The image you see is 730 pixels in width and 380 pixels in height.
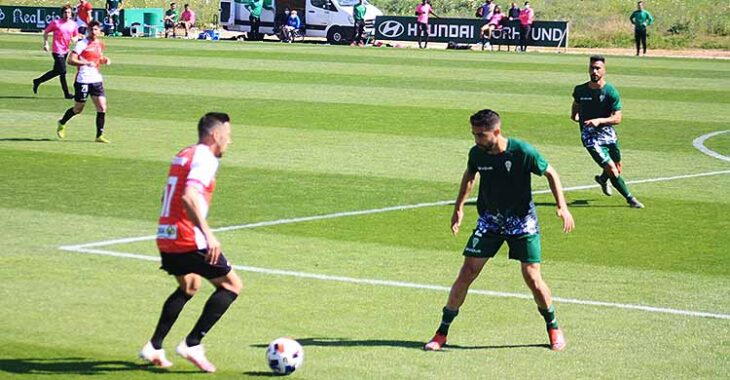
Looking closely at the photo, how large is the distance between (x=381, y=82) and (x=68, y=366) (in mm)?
28541

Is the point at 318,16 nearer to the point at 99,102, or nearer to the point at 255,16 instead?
the point at 255,16

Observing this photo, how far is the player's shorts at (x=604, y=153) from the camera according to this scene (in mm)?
19125

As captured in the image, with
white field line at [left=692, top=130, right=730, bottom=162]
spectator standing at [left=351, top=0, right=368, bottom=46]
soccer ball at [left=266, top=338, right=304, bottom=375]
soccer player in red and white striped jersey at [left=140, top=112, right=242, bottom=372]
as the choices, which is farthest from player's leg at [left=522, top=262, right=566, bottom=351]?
spectator standing at [left=351, top=0, right=368, bottom=46]

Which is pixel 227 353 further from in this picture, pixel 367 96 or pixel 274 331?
pixel 367 96

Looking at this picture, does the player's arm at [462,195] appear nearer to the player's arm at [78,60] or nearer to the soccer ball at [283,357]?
the soccer ball at [283,357]

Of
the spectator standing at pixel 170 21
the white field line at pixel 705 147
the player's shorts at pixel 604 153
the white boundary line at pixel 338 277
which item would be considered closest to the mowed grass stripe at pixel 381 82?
the white field line at pixel 705 147

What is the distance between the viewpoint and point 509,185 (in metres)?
11.3

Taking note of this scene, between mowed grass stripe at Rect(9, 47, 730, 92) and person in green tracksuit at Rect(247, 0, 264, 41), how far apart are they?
15885mm

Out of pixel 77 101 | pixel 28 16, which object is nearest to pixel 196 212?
pixel 77 101

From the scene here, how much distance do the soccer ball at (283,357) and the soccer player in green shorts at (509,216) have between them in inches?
55.9

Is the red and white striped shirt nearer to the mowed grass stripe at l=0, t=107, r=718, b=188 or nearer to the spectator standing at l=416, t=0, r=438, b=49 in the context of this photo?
the mowed grass stripe at l=0, t=107, r=718, b=188

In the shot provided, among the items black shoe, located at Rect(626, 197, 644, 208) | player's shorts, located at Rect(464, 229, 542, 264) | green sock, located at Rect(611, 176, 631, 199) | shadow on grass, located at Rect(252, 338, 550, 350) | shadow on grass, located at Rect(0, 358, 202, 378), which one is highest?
player's shorts, located at Rect(464, 229, 542, 264)

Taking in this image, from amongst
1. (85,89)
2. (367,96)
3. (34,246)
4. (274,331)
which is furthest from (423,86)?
(274,331)

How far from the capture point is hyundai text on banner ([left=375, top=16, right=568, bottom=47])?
6006 centimetres
